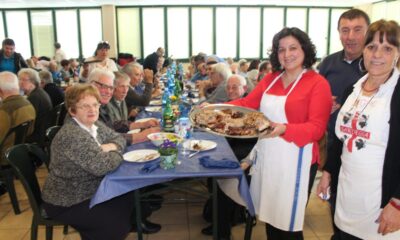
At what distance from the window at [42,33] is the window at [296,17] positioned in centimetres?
836

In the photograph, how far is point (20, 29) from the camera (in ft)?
38.5

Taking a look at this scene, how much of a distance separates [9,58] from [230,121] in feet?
17.4

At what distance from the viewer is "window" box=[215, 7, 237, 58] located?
38.6 ft

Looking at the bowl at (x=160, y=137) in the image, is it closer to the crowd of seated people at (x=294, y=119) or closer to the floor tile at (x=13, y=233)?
the crowd of seated people at (x=294, y=119)

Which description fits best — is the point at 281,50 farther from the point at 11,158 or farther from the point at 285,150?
the point at 11,158

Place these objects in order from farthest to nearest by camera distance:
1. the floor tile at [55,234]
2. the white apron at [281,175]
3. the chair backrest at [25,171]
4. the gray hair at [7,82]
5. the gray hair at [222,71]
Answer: the gray hair at [222,71] < the gray hair at [7,82] < the floor tile at [55,234] < the chair backrest at [25,171] < the white apron at [281,175]

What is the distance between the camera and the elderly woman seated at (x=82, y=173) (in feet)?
5.86

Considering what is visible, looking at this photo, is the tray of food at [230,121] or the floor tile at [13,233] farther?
the floor tile at [13,233]

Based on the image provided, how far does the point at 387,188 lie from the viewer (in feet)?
4.15

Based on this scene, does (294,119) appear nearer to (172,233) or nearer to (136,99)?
(172,233)

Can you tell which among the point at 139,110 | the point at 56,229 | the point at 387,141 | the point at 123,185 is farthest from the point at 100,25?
the point at 387,141

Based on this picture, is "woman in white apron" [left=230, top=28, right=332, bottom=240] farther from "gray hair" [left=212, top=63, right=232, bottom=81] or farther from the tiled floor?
"gray hair" [left=212, top=63, right=232, bottom=81]

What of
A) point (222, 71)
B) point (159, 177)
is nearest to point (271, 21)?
point (222, 71)

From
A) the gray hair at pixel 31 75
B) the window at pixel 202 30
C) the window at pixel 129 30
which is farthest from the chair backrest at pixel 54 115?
the window at pixel 202 30
